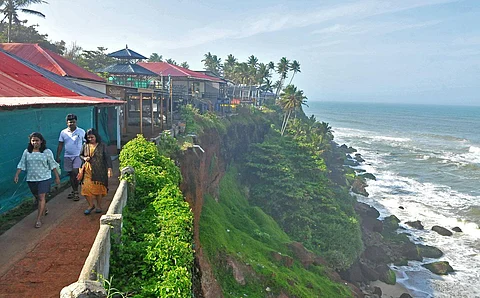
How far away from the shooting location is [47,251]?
707 centimetres

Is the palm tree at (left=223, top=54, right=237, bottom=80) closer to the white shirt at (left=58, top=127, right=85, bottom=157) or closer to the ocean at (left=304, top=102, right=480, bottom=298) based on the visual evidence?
the ocean at (left=304, top=102, right=480, bottom=298)

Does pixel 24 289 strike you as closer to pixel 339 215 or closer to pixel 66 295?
pixel 66 295

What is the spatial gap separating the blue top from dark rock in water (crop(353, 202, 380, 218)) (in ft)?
117

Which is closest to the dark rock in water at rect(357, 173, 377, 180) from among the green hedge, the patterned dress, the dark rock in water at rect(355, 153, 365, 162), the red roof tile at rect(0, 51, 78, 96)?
the dark rock in water at rect(355, 153, 365, 162)

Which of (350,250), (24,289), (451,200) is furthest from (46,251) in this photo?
(451,200)

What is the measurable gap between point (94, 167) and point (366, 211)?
36.1 metres

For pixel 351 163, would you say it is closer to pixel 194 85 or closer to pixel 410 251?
pixel 410 251

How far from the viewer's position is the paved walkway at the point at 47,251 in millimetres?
5980

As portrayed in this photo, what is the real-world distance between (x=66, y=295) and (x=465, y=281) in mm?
31119

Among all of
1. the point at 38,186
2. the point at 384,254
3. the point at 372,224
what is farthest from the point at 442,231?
the point at 38,186

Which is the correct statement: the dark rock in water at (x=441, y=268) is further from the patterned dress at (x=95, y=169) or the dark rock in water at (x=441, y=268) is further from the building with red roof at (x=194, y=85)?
the patterned dress at (x=95, y=169)

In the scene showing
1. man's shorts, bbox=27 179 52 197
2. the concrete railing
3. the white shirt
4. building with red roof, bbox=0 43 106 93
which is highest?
building with red roof, bbox=0 43 106 93

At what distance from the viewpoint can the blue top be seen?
799cm

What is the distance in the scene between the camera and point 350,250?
1146 inches
